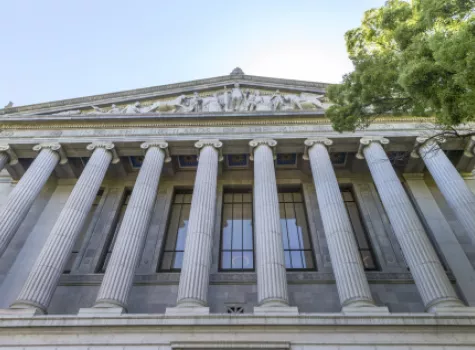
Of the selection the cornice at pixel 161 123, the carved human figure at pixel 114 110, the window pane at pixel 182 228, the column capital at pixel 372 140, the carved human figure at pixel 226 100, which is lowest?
the window pane at pixel 182 228

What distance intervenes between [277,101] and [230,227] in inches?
302

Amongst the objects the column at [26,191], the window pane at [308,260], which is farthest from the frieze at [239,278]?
the column at [26,191]

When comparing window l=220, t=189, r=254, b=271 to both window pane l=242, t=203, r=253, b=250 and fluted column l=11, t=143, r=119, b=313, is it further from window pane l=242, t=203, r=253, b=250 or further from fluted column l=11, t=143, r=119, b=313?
fluted column l=11, t=143, r=119, b=313

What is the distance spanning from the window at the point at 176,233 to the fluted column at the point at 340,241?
756 cm

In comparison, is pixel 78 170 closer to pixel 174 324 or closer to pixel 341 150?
pixel 174 324

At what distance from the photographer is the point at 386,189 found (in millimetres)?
15211

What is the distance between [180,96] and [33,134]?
27.2 feet

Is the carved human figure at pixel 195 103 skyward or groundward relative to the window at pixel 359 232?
skyward

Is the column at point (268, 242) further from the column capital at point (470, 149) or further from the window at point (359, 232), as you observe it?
the column capital at point (470, 149)

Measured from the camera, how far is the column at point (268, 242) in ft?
39.2

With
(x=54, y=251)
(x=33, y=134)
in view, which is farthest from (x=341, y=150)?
(x=33, y=134)

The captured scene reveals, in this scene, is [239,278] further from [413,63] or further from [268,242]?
[413,63]

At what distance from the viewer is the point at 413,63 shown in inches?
361

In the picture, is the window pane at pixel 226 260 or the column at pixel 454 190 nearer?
the column at pixel 454 190
